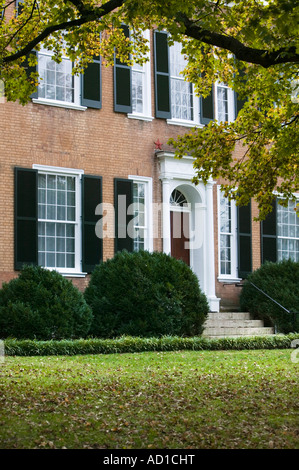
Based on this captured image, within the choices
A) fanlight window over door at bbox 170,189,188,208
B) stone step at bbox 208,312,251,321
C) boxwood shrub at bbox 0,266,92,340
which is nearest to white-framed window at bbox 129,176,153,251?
fanlight window over door at bbox 170,189,188,208

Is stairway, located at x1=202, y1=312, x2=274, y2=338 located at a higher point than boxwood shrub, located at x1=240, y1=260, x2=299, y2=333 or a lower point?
lower

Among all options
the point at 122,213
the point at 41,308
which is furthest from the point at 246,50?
the point at 122,213

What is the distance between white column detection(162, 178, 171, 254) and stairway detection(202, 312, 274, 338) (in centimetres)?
199

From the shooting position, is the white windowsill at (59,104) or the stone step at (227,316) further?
the stone step at (227,316)

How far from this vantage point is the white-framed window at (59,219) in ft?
57.2

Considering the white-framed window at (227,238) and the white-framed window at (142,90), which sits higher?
the white-framed window at (142,90)

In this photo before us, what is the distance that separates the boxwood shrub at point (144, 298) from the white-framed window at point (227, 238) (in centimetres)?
357

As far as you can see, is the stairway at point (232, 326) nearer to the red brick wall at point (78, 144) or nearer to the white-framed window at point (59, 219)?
the red brick wall at point (78, 144)

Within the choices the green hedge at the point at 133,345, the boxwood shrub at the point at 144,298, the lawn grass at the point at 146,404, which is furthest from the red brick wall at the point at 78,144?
the lawn grass at the point at 146,404

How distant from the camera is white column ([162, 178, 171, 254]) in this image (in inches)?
758

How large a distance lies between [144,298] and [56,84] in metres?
5.48

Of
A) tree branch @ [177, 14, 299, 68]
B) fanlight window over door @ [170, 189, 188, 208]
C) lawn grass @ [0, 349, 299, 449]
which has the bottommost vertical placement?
lawn grass @ [0, 349, 299, 449]

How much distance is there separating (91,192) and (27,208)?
176 cm

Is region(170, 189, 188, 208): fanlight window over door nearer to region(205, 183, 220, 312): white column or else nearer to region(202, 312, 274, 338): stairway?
region(205, 183, 220, 312): white column
